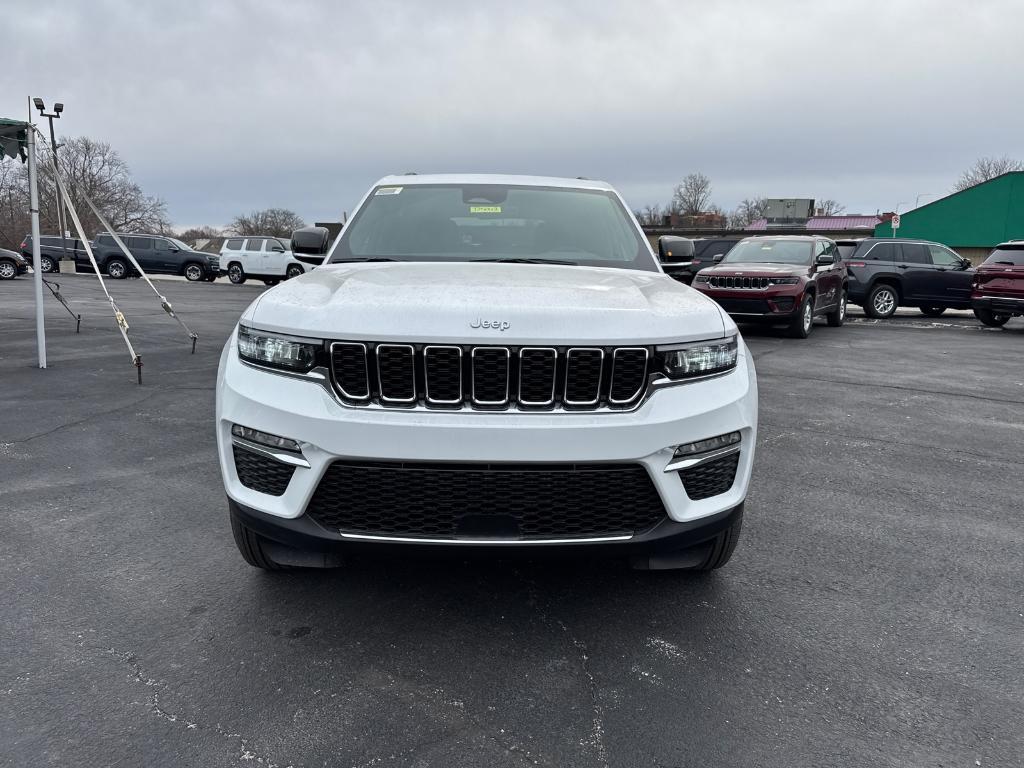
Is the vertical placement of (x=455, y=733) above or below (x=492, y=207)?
below

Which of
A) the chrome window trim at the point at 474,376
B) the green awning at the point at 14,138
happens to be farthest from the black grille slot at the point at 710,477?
the green awning at the point at 14,138

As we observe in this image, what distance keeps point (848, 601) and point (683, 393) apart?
1324 mm

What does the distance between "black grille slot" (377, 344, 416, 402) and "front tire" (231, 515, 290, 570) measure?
0.82 metres

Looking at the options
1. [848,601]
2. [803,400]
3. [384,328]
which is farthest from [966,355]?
[384,328]

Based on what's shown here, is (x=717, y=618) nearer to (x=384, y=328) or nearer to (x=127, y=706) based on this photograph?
(x=384, y=328)

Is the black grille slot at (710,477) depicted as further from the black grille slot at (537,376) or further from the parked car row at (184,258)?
the parked car row at (184,258)

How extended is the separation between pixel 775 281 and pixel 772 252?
4.62 feet

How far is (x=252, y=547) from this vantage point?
2.77 m

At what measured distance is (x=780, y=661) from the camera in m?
2.59

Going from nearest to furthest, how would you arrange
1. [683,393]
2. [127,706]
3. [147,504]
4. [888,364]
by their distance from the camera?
1. [127,706]
2. [683,393]
3. [147,504]
4. [888,364]

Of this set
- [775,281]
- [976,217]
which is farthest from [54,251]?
[976,217]

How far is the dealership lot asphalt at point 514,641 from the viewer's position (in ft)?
7.07

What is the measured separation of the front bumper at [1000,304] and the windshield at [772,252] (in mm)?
4252

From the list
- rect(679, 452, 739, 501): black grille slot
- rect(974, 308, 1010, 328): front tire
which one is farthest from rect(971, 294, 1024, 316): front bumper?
rect(679, 452, 739, 501): black grille slot
